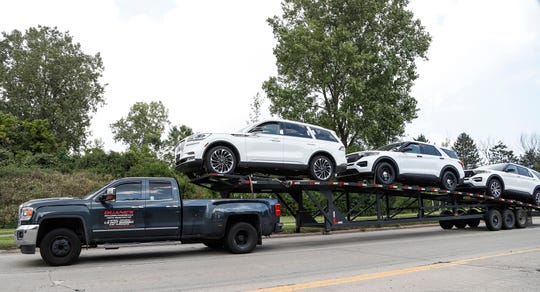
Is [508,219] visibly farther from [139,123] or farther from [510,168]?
[139,123]

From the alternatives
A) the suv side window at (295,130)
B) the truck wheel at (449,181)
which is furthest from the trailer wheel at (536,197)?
the suv side window at (295,130)

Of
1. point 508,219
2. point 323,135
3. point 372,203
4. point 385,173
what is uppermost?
point 323,135

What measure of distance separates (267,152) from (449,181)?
7584 mm

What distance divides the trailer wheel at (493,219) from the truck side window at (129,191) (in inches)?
533

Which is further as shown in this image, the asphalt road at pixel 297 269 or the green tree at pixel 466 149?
the green tree at pixel 466 149

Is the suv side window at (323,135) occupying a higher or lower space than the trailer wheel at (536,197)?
higher

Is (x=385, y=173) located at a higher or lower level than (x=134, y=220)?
higher

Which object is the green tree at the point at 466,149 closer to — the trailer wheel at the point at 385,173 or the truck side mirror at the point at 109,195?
the trailer wheel at the point at 385,173

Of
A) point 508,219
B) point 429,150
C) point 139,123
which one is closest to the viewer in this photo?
point 429,150

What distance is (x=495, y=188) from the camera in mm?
18062

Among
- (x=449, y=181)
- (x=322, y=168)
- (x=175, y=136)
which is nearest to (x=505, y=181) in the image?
(x=449, y=181)

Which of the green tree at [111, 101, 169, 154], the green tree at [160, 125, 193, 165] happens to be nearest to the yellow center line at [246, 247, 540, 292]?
the green tree at [160, 125, 193, 165]

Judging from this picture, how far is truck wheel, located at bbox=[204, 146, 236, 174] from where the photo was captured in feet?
38.0

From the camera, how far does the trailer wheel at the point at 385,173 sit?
1462cm
